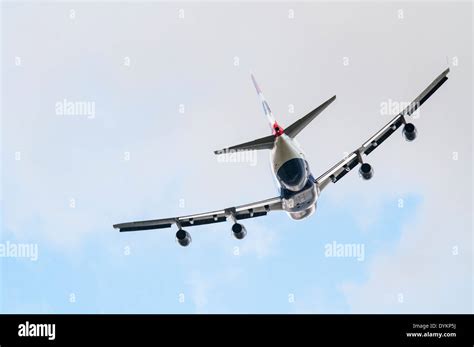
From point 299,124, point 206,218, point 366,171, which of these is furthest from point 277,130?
point 206,218

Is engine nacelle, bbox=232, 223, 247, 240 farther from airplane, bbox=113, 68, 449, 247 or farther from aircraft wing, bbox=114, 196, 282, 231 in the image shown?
aircraft wing, bbox=114, 196, 282, 231

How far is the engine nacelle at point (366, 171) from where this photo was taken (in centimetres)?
5919

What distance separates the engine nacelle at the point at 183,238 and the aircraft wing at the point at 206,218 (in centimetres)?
121

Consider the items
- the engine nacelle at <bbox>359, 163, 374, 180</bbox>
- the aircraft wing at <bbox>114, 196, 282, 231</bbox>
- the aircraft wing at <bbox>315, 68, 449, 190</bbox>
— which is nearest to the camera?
the engine nacelle at <bbox>359, 163, 374, 180</bbox>

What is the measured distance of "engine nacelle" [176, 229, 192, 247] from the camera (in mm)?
64625

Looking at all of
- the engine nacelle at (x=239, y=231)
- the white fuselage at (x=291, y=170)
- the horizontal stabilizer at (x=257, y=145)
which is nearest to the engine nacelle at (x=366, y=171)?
the white fuselage at (x=291, y=170)

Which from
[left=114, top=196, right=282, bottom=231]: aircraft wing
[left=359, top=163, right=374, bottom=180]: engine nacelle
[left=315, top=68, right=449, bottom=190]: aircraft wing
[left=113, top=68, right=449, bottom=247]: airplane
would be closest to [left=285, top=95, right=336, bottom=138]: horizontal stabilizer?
[left=113, top=68, right=449, bottom=247]: airplane

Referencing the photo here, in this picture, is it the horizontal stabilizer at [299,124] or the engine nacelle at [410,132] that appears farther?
the engine nacelle at [410,132]

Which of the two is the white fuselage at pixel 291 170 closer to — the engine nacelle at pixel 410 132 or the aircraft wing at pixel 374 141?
the aircraft wing at pixel 374 141

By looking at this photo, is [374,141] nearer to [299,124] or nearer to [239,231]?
[299,124]

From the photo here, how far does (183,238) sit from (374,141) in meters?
18.0
